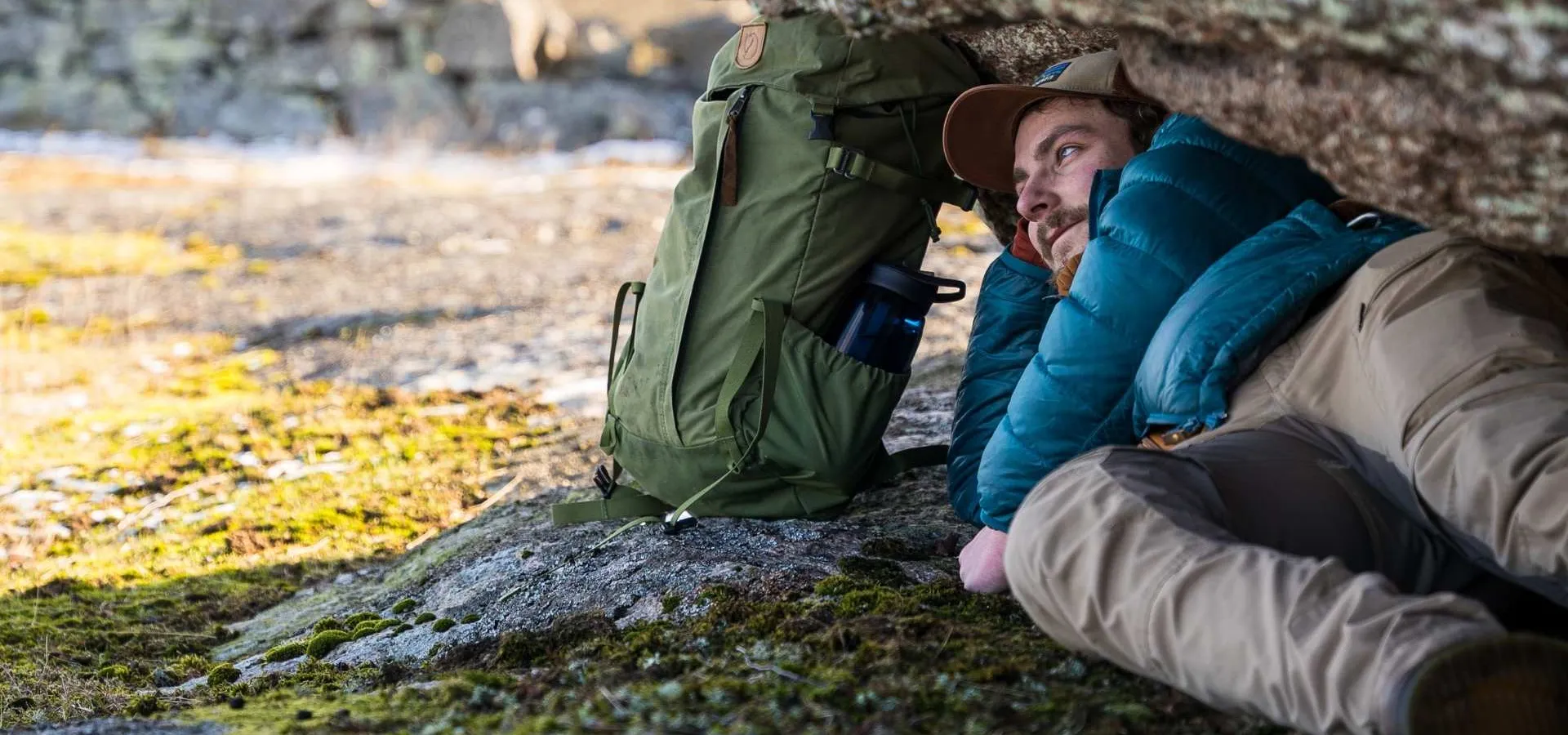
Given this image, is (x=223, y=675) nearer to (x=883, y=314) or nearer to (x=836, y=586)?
(x=836, y=586)

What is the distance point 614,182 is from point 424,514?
9.91 metres

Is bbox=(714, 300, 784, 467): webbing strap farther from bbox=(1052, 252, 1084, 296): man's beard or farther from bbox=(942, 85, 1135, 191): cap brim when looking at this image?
bbox=(1052, 252, 1084, 296): man's beard

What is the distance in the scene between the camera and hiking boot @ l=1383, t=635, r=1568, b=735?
6.59 feet

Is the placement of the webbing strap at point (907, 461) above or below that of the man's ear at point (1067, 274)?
below

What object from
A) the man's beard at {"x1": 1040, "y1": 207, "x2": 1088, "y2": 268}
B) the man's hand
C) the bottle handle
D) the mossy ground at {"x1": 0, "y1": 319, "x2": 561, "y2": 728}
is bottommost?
the mossy ground at {"x1": 0, "y1": 319, "x2": 561, "y2": 728}

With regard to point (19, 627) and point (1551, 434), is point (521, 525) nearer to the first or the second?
point (19, 627)

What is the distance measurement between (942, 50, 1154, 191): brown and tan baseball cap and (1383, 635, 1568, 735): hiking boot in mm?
2234

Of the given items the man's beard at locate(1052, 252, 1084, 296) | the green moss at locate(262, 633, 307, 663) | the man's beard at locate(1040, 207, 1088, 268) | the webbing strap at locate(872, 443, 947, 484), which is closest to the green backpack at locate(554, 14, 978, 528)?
the webbing strap at locate(872, 443, 947, 484)

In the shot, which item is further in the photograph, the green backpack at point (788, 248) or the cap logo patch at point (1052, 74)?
the green backpack at point (788, 248)

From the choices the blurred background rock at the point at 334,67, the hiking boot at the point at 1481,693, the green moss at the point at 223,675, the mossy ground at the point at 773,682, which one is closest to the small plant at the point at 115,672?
the green moss at the point at 223,675

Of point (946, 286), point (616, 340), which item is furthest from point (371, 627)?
point (946, 286)

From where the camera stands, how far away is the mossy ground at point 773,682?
255 cm

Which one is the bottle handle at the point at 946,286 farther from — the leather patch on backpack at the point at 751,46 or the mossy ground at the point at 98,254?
the mossy ground at the point at 98,254

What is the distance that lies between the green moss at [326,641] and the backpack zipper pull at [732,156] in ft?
6.14
